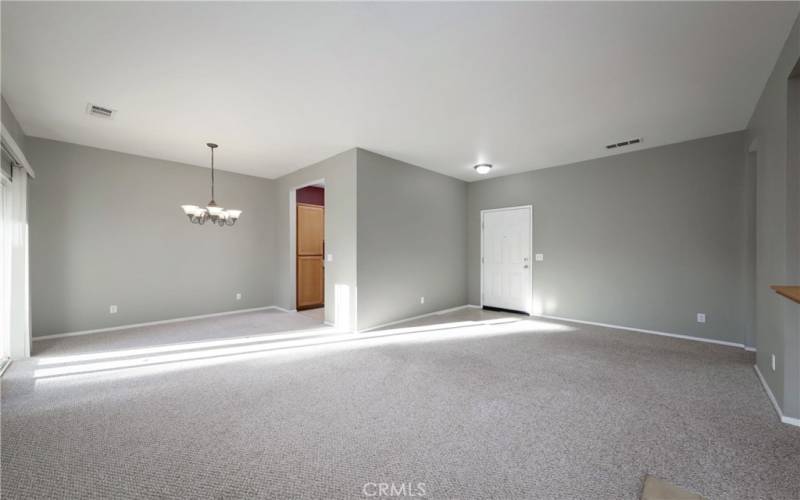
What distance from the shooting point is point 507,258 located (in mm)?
6180

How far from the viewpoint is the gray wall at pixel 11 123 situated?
3.15 m

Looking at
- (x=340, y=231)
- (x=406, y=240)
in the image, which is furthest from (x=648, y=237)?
(x=340, y=231)

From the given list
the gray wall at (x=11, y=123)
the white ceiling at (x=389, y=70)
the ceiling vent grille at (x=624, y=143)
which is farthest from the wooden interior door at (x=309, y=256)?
the ceiling vent grille at (x=624, y=143)

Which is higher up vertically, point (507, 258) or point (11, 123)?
point (11, 123)

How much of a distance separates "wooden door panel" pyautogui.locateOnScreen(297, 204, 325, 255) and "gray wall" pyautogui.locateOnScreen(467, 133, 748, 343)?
4.09m

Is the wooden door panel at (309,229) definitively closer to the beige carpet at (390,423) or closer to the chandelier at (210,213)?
the chandelier at (210,213)

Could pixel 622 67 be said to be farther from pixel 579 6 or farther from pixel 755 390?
pixel 755 390

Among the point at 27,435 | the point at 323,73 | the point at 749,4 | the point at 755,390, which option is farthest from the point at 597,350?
the point at 27,435

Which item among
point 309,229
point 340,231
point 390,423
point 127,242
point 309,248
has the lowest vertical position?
point 390,423

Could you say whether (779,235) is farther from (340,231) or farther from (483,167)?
(340,231)

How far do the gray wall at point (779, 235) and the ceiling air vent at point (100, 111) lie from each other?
5.94m

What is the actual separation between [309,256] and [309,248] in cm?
17

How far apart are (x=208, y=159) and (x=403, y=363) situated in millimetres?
4627

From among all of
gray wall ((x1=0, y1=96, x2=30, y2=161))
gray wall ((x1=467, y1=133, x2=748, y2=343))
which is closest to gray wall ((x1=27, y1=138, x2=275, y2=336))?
gray wall ((x1=0, y1=96, x2=30, y2=161))
